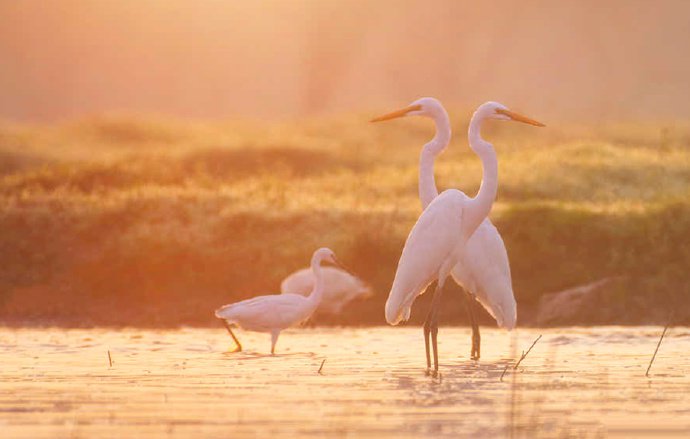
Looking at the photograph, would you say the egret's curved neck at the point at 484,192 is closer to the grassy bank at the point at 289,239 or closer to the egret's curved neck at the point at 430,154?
the egret's curved neck at the point at 430,154

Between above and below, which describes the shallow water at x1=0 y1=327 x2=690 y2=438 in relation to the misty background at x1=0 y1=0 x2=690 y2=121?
below

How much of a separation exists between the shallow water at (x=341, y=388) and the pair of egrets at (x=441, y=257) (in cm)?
39

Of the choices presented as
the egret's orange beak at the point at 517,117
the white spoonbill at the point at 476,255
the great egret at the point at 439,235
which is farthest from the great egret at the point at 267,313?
the egret's orange beak at the point at 517,117

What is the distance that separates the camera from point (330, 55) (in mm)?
62188

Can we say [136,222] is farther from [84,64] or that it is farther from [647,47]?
[647,47]

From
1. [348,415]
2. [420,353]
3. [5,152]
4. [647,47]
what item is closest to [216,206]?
[420,353]

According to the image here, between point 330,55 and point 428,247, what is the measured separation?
50015 millimetres

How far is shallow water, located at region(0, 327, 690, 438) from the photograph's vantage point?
849cm

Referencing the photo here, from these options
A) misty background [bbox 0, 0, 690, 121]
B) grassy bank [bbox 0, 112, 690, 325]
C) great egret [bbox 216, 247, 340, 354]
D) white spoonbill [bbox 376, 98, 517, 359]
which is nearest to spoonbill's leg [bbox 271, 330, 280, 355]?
great egret [bbox 216, 247, 340, 354]

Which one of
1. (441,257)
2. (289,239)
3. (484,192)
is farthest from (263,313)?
(289,239)

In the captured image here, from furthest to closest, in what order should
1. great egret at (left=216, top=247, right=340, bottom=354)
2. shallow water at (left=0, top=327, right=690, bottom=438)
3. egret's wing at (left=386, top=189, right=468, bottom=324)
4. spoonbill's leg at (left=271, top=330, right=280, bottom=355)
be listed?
1. great egret at (left=216, top=247, right=340, bottom=354)
2. spoonbill's leg at (left=271, top=330, right=280, bottom=355)
3. egret's wing at (left=386, top=189, right=468, bottom=324)
4. shallow water at (left=0, top=327, right=690, bottom=438)

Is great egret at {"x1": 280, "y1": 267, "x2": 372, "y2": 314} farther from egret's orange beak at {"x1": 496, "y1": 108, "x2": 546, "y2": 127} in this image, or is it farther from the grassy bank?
egret's orange beak at {"x1": 496, "y1": 108, "x2": 546, "y2": 127}

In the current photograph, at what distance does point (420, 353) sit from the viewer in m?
14.0

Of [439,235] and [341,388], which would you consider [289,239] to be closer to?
[439,235]
